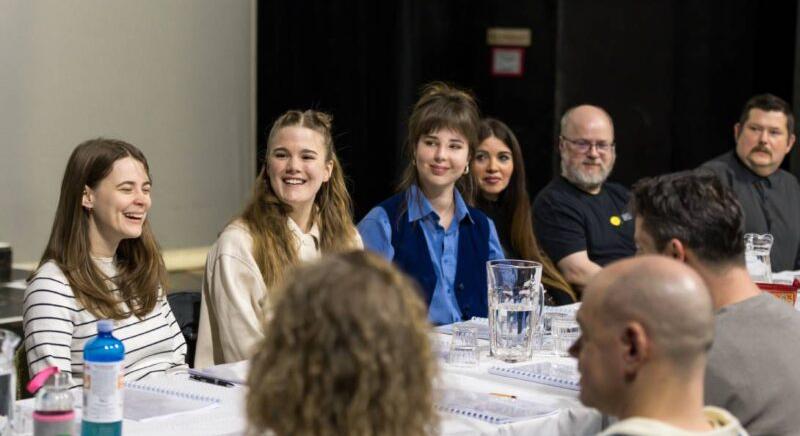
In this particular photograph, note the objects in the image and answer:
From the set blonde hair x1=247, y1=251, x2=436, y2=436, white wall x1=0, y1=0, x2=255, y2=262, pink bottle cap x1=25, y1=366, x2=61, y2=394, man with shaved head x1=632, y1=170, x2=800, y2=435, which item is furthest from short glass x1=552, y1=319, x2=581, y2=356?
white wall x1=0, y1=0, x2=255, y2=262

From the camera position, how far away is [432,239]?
4.20 meters

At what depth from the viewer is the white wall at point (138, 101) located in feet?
16.9

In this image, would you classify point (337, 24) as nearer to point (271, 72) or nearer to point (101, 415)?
point (271, 72)

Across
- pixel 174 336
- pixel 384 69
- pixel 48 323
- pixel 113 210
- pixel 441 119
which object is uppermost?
pixel 384 69

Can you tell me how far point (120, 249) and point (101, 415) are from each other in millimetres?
1232

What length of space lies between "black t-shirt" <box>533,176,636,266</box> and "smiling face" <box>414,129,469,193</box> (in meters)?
0.91

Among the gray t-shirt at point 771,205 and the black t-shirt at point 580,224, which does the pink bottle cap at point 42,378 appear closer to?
the black t-shirt at point 580,224

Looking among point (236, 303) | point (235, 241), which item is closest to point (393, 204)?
point (235, 241)

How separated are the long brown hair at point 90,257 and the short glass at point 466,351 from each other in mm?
819

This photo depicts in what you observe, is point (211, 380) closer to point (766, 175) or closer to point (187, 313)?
point (187, 313)

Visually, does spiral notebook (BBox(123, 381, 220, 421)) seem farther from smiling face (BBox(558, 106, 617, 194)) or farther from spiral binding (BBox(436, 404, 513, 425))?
smiling face (BBox(558, 106, 617, 194))

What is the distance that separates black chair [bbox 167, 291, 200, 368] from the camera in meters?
3.56

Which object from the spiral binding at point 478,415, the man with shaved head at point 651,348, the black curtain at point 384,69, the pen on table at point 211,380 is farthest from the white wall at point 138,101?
the man with shaved head at point 651,348

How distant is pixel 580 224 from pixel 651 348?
3.41 m
